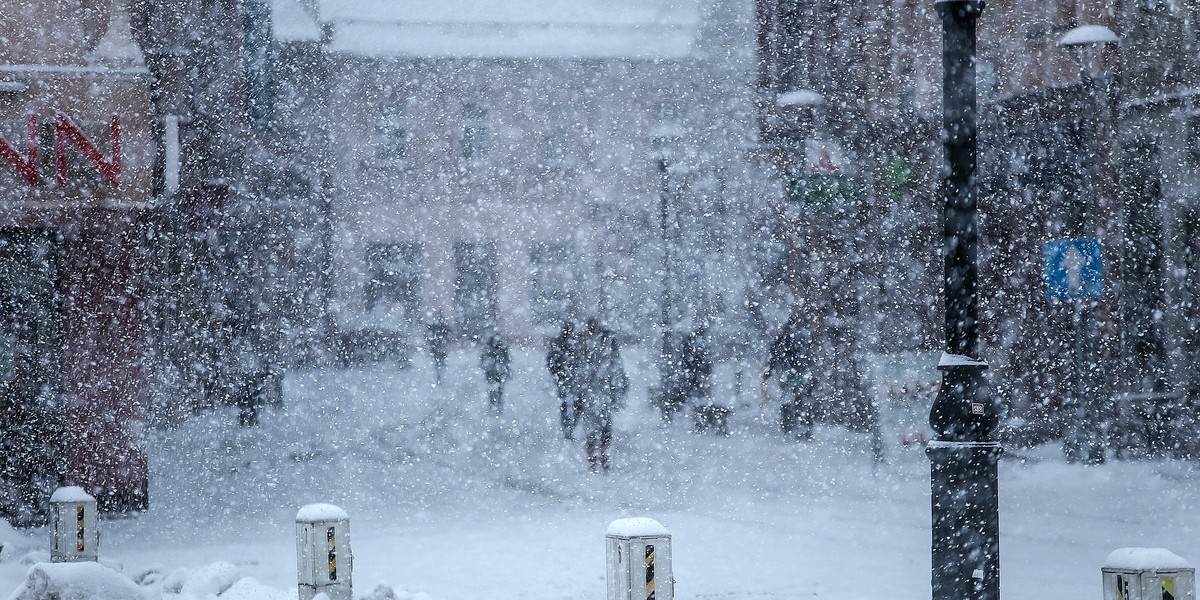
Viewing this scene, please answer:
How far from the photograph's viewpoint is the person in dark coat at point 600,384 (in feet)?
47.9

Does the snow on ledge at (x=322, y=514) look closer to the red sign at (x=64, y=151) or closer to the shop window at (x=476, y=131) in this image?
the red sign at (x=64, y=151)

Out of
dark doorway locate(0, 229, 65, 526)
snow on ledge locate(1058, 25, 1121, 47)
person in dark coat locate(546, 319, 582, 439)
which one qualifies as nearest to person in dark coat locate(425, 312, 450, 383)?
person in dark coat locate(546, 319, 582, 439)

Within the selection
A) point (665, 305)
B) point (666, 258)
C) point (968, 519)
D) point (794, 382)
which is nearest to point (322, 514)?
point (968, 519)

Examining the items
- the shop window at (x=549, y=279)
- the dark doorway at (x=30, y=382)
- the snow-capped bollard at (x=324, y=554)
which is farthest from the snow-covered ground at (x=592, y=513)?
the shop window at (x=549, y=279)

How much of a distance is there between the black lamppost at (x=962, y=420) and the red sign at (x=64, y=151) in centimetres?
783

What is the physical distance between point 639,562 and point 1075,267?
7.60 m

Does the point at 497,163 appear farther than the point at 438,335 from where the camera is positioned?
Yes

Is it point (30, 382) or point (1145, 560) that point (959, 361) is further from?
point (30, 382)

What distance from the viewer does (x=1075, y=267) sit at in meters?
12.4

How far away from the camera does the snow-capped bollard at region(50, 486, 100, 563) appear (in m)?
8.21

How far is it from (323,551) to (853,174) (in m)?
14.2

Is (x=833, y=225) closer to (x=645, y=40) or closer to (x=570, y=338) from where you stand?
(x=570, y=338)

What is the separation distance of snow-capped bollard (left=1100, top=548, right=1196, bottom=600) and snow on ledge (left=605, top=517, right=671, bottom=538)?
1902 millimetres

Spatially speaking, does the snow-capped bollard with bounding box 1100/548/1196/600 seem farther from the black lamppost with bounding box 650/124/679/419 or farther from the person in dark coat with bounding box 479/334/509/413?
the person in dark coat with bounding box 479/334/509/413
